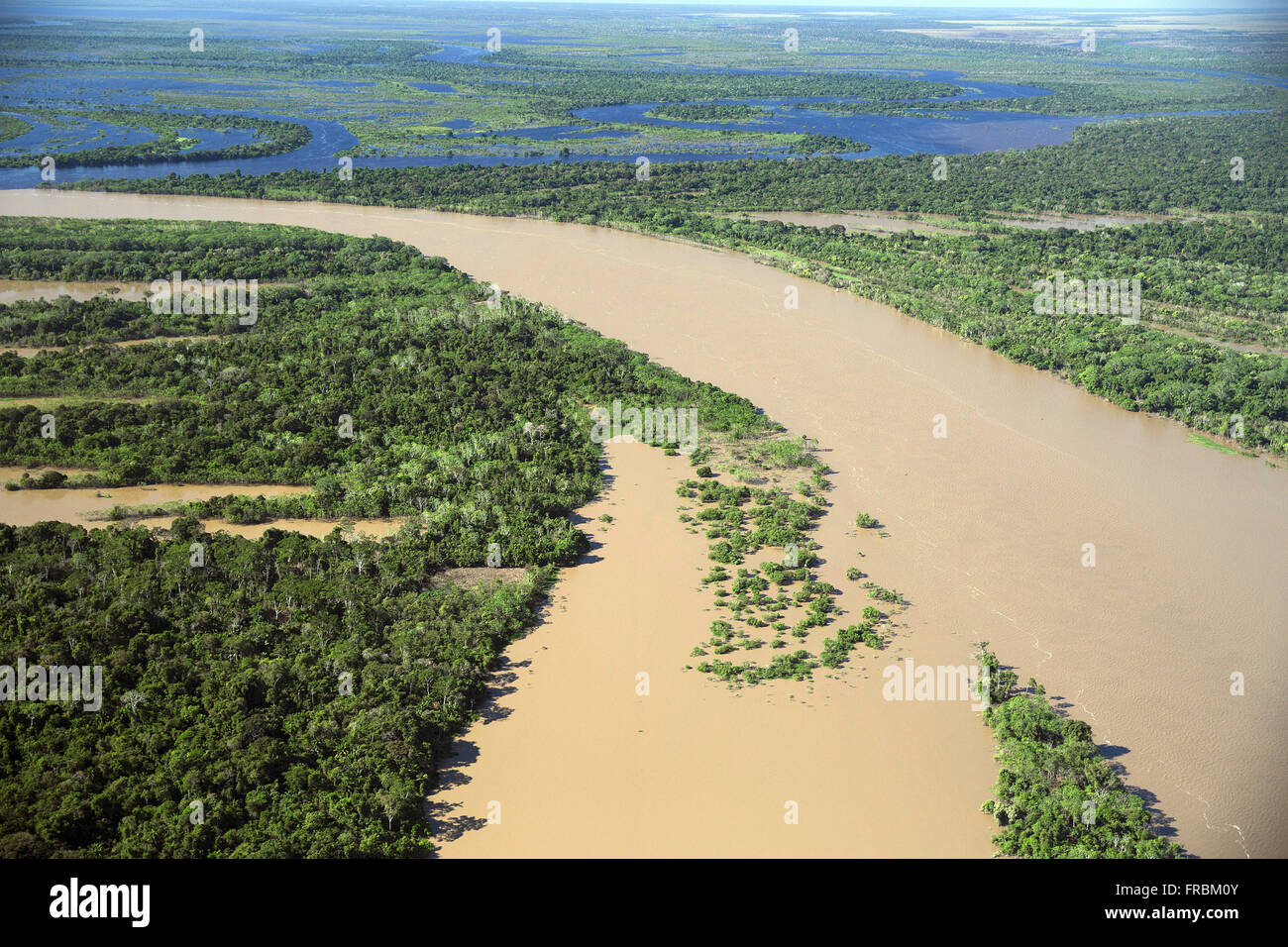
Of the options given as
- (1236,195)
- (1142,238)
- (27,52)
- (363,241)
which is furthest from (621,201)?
(27,52)

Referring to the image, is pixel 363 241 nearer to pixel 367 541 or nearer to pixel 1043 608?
pixel 367 541

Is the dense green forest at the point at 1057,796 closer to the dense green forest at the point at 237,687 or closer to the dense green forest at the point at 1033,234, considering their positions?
the dense green forest at the point at 237,687

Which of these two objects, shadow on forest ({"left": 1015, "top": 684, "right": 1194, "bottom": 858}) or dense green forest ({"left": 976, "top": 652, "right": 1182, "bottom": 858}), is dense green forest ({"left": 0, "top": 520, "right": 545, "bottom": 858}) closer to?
dense green forest ({"left": 976, "top": 652, "right": 1182, "bottom": 858})

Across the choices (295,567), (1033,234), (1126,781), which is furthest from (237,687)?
(1033,234)

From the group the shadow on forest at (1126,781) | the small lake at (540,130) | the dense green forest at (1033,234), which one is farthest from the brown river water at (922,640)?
the small lake at (540,130)

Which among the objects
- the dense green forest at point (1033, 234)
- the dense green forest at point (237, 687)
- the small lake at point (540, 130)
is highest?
the small lake at point (540, 130)

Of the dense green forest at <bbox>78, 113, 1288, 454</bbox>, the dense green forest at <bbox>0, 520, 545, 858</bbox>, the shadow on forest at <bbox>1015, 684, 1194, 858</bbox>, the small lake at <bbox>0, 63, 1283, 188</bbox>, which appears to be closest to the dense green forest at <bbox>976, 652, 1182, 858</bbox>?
the shadow on forest at <bbox>1015, 684, 1194, 858</bbox>

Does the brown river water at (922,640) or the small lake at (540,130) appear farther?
the small lake at (540,130)
